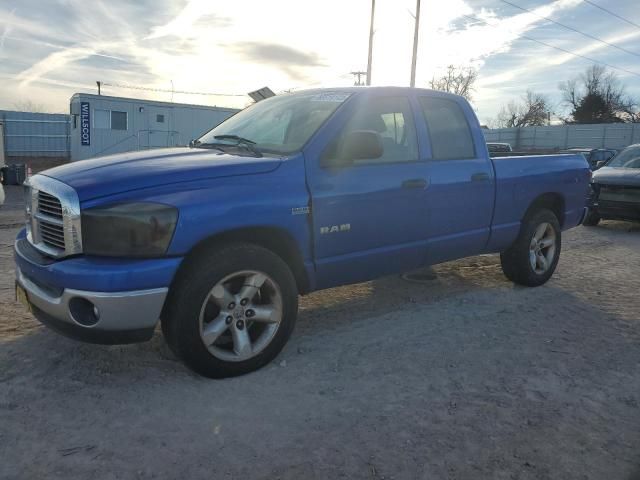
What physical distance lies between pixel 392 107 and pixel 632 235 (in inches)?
299

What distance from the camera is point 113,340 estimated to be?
3035mm

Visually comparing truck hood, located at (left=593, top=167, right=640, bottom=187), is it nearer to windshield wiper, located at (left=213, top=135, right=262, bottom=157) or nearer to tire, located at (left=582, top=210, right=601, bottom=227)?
tire, located at (left=582, top=210, right=601, bottom=227)

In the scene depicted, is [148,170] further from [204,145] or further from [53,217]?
[204,145]

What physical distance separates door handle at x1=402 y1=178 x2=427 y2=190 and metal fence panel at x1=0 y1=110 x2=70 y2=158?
A: 31.3 meters

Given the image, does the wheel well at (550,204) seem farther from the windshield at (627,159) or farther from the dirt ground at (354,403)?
the windshield at (627,159)

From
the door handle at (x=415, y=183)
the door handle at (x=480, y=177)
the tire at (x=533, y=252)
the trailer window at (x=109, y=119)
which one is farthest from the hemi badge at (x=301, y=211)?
the trailer window at (x=109, y=119)

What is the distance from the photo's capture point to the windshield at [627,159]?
35.4 feet

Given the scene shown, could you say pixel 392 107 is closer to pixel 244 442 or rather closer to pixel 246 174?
pixel 246 174

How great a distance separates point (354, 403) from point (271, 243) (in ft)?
3.87

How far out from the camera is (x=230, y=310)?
3.37 metres

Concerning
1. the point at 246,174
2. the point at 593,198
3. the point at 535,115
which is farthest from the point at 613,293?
the point at 535,115

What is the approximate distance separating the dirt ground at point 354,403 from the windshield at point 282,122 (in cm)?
153

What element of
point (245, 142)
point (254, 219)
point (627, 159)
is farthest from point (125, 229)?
point (627, 159)

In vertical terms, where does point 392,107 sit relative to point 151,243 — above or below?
above
